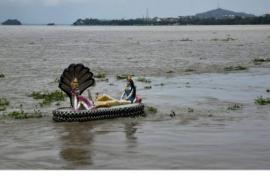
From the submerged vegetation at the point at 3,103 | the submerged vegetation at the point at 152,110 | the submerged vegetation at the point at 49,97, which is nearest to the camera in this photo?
the submerged vegetation at the point at 152,110

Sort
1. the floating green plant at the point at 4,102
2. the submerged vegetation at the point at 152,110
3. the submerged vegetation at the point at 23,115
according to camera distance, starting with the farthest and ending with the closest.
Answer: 1. the floating green plant at the point at 4,102
2. the submerged vegetation at the point at 152,110
3. the submerged vegetation at the point at 23,115

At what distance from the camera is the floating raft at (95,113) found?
1728 centimetres

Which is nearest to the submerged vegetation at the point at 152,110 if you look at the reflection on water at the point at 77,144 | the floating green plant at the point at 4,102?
the reflection on water at the point at 77,144

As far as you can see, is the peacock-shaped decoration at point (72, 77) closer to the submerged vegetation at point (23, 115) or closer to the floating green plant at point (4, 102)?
the submerged vegetation at point (23, 115)

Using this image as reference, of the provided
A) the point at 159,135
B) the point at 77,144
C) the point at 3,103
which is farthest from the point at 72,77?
the point at 3,103

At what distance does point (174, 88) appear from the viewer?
27891mm

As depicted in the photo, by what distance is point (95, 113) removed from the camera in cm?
1756

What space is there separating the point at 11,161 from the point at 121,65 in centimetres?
3266

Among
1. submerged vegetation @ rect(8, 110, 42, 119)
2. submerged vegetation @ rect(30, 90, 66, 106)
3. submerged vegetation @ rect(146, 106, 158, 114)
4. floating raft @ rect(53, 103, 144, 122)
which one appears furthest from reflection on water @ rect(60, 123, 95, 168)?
submerged vegetation @ rect(30, 90, 66, 106)

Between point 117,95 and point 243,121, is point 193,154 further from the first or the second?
point 117,95

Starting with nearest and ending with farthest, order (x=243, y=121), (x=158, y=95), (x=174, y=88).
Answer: (x=243, y=121) → (x=158, y=95) → (x=174, y=88)

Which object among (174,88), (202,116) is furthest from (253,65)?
(202,116)
